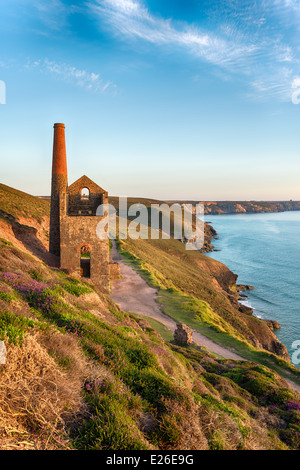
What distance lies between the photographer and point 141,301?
24.6 meters

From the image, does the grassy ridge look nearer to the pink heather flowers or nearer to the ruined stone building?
the pink heather flowers

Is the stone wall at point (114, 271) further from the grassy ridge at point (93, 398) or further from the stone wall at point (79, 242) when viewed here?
the grassy ridge at point (93, 398)

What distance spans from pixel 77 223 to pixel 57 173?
723 centimetres

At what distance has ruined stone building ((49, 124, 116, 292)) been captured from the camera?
21156 mm

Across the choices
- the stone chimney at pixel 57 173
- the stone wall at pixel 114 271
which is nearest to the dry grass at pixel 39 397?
the stone chimney at pixel 57 173

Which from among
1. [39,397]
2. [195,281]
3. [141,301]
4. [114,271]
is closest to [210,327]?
[141,301]

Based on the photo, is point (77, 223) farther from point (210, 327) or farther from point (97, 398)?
point (97, 398)

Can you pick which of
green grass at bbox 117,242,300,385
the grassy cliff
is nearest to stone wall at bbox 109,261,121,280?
green grass at bbox 117,242,300,385

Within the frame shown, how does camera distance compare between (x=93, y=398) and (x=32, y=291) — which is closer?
(x=93, y=398)

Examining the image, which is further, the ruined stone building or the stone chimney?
the stone chimney

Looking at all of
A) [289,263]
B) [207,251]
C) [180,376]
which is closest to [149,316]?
[180,376]

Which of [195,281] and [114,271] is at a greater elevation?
[114,271]

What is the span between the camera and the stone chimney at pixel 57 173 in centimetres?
2527
